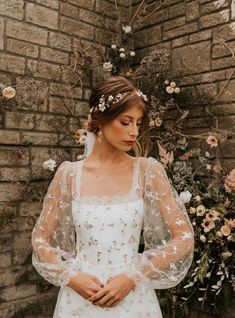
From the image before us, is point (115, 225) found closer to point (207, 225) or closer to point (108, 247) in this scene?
point (108, 247)

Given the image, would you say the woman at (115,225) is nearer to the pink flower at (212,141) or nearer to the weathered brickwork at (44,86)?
the pink flower at (212,141)

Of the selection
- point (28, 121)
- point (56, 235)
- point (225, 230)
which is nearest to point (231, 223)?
point (225, 230)

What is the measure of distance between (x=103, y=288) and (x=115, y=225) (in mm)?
302

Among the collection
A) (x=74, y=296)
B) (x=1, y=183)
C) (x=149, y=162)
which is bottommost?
(x=74, y=296)

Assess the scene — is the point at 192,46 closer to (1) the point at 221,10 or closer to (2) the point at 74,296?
(1) the point at 221,10

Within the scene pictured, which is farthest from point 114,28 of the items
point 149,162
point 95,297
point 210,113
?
point 95,297

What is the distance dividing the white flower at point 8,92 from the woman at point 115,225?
1563 mm

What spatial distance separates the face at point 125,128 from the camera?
180cm

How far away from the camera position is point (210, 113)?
3.48 metres

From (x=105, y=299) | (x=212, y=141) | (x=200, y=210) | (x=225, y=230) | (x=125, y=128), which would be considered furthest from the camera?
(x=212, y=141)

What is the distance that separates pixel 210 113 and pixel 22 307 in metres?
2.46

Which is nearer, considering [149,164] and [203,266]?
[149,164]

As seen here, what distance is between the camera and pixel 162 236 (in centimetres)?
197

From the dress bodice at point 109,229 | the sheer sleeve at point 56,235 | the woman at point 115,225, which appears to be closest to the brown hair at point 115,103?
the woman at point 115,225
